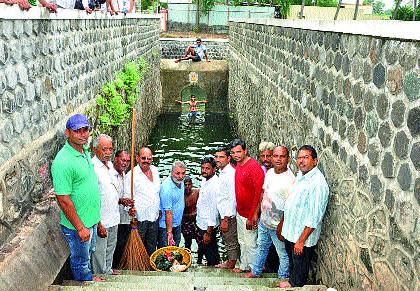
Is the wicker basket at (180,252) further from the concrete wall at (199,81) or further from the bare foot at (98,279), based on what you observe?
the concrete wall at (199,81)

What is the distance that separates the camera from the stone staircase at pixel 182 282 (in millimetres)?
4359

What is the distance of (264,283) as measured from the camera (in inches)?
205

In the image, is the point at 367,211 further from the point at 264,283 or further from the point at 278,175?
the point at 264,283

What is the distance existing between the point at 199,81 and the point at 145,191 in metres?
15.2

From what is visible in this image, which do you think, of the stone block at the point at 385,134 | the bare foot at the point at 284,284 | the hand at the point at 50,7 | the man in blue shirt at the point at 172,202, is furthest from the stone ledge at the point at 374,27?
the hand at the point at 50,7

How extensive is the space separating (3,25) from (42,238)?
212cm

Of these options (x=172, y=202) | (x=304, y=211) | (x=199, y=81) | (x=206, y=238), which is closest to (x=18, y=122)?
(x=172, y=202)

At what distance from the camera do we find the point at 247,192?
17.8 feet

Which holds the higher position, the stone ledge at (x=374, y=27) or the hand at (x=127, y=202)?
the stone ledge at (x=374, y=27)

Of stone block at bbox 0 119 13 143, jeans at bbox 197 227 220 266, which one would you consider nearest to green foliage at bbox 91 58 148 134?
jeans at bbox 197 227 220 266

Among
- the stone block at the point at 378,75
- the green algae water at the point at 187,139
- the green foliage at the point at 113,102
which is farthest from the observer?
the green algae water at the point at 187,139

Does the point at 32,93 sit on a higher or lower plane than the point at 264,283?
higher

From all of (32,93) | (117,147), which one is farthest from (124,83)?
(32,93)

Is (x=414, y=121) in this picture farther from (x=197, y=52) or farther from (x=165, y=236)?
(x=197, y=52)
